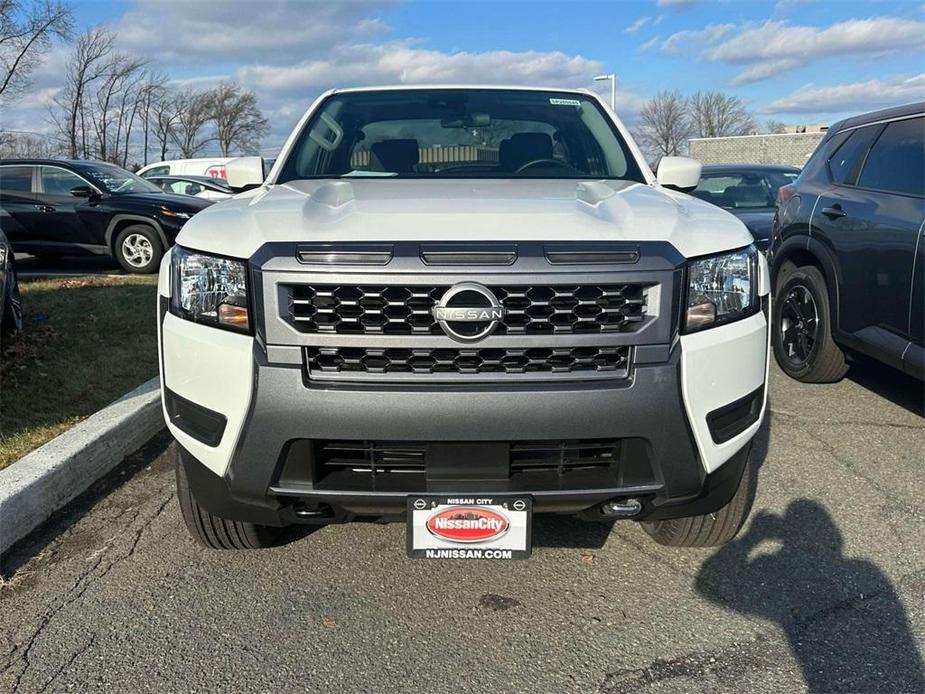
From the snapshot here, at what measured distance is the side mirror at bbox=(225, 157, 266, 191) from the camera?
11.3ft

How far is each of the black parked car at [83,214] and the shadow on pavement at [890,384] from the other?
7664 mm

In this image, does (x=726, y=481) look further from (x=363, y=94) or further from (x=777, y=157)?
(x=777, y=157)

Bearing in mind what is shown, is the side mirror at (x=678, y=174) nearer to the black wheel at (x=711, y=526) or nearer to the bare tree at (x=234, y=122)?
the black wheel at (x=711, y=526)

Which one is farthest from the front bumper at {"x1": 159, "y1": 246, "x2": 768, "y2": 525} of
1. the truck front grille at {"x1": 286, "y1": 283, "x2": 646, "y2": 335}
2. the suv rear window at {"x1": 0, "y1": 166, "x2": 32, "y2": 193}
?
the suv rear window at {"x1": 0, "y1": 166, "x2": 32, "y2": 193}

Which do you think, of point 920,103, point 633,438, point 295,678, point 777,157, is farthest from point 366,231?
point 777,157

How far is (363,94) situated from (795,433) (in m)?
3.00

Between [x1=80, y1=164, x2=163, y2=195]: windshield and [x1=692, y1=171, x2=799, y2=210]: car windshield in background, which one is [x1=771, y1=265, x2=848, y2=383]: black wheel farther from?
[x1=80, y1=164, x2=163, y2=195]: windshield

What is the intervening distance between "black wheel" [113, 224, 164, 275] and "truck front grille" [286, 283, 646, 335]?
8044 millimetres

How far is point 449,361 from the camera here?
2.09m

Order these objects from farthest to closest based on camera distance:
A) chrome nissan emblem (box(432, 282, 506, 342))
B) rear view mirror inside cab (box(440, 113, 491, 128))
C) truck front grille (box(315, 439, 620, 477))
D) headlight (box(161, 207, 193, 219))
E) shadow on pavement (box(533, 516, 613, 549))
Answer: headlight (box(161, 207, 193, 219)) → rear view mirror inside cab (box(440, 113, 491, 128)) → shadow on pavement (box(533, 516, 613, 549)) → truck front grille (box(315, 439, 620, 477)) → chrome nissan emblem (box(432, 282, 506, 342))

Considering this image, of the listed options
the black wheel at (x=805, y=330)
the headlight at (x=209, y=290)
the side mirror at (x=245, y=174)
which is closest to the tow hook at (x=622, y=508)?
the headlight at (x=209, y=290)

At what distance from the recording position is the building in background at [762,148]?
36.2 meters

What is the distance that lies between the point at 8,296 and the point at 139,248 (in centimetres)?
467

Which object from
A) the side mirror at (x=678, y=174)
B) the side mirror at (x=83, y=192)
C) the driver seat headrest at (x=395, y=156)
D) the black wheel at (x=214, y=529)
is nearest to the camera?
the black wheel at (x=214, y=529)
